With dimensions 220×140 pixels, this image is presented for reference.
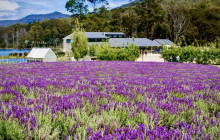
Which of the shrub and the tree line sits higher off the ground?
the tree line

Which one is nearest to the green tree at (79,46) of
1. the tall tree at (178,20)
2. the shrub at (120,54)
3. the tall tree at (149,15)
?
the shrub at (120,54)

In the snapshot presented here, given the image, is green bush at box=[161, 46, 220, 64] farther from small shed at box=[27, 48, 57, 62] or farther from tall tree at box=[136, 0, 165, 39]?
tall tree at box=[136, 0, 165, 39]

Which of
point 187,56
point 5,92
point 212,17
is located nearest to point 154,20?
point 212,17

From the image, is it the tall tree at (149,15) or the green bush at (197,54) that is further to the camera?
the tall tree at (149,15)

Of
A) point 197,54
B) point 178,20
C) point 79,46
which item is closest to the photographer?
point 79,46

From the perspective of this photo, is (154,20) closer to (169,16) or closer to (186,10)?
(169,16)

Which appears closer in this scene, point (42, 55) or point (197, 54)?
point (197, 54)

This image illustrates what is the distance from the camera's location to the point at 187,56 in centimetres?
3397

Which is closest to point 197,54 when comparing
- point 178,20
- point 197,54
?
point 197,54

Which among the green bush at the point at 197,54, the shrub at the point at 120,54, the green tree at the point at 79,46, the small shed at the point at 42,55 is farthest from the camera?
the small shed at the point at 42,55

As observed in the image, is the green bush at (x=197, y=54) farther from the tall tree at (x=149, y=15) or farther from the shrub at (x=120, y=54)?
the tall tree at (x=149, y=15)

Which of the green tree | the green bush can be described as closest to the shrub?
the green tree

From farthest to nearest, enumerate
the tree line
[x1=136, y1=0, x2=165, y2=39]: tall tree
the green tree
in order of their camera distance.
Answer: [x1=136, y1=0, x2=165, y2=39]: tall tree, the tree line, the green tree

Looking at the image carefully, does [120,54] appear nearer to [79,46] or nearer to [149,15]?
A: [79,46]
